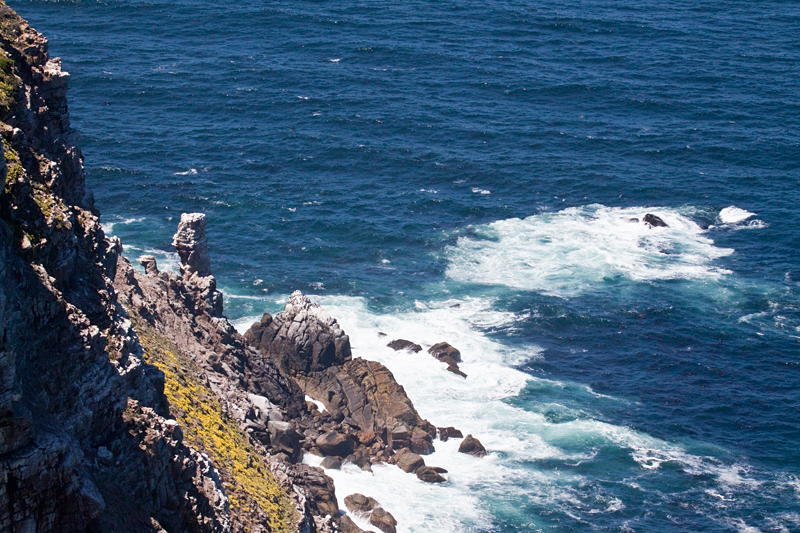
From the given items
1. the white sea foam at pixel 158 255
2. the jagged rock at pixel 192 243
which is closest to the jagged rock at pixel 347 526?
the jagged rock at pixel 192 243

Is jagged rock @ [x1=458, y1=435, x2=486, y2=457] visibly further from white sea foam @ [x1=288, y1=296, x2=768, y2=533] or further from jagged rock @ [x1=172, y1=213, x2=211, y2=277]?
jagged rock @ [x1=172, y1=213, x2=211, y2=277]

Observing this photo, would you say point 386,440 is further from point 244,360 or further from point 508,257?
point 508,257

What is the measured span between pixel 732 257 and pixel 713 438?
38405 mm

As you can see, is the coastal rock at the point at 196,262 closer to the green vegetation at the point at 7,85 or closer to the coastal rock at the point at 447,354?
the coastal rock at the point at 447,354

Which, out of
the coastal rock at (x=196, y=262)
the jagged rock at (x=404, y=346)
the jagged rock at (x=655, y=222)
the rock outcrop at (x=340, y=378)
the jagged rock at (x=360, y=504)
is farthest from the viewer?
the jagged rock at (x=655, y=222)

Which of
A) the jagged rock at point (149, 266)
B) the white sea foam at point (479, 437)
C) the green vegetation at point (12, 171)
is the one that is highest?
the green vegetation at point (12, 171)

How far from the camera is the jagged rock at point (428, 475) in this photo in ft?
254

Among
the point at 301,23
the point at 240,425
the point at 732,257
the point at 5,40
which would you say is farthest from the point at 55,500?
the point at 301,23

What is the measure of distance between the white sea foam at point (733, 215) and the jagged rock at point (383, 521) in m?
77.5

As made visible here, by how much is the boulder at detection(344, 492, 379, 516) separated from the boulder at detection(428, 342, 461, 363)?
26.3 metres

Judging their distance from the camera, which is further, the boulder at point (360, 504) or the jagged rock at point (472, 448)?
the jagged rock at point (472, 448)

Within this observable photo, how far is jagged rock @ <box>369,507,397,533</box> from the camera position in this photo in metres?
69.4

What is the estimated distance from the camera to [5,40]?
4044 cm

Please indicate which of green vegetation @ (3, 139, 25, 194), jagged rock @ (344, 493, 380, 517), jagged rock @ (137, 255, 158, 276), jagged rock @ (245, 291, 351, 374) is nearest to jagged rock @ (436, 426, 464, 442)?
jagged rock @ (245, 291, 351, 374)
